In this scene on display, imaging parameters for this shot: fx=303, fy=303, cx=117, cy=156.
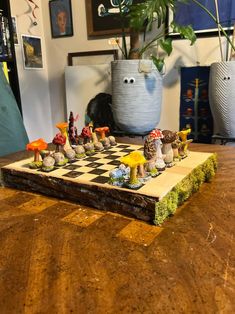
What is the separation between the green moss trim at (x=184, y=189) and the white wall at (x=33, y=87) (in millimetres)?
2252

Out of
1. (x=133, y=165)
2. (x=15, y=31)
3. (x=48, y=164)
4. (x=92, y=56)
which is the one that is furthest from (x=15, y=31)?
(x=133, y=165)

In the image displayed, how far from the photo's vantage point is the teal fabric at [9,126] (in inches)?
60.5

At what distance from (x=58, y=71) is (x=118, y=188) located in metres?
2.50

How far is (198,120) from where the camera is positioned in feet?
7.56

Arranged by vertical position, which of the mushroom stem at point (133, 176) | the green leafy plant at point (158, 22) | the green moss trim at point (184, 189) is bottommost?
the green moss trim at point (184, 189)

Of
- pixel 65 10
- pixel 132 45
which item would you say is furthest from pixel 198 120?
pixel 65 10

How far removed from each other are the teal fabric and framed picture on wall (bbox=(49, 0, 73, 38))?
1.25 metres

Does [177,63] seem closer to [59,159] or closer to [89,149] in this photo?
[89,149]

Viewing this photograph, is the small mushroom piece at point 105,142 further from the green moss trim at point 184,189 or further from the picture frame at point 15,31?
the picture frame at point 15,31

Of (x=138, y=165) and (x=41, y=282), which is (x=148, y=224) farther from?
(x=41, y=282)

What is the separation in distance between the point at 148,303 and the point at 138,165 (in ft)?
1.21

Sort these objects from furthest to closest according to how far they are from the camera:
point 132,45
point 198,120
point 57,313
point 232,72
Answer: point 198,120 → point 132,45 → point 232,72 → point 57,313

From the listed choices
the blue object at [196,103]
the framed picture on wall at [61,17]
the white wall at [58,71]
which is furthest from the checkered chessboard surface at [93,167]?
the framed picture on wall at [61,17]

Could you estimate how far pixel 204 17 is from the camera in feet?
6.94
